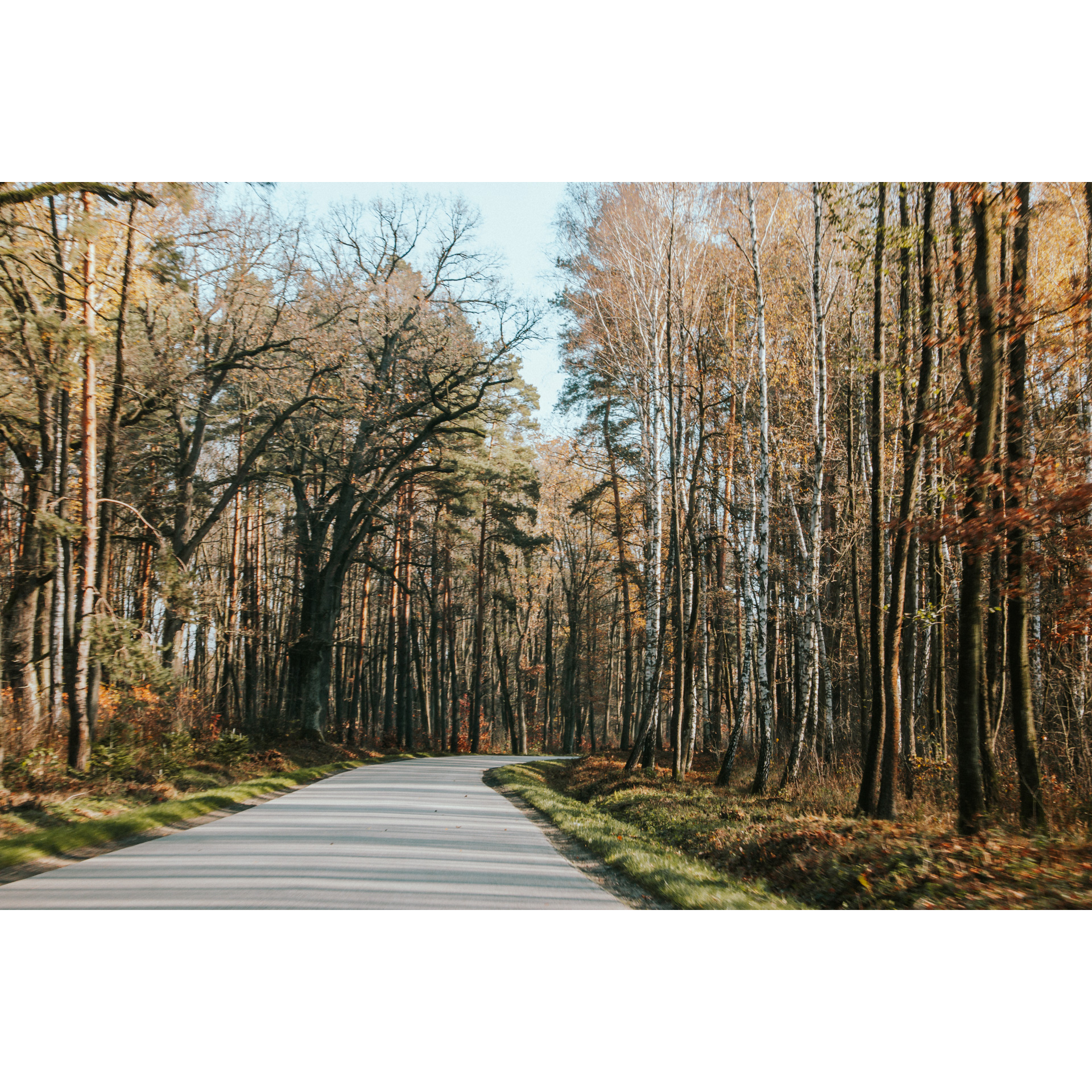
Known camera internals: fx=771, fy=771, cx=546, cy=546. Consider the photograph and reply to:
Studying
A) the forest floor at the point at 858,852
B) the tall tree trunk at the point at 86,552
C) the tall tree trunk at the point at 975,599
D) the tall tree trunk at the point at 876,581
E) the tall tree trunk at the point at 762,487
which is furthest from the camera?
the tall tree trunk at the point at 762,487

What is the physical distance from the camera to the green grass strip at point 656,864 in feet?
21.7

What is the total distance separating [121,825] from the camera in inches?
351

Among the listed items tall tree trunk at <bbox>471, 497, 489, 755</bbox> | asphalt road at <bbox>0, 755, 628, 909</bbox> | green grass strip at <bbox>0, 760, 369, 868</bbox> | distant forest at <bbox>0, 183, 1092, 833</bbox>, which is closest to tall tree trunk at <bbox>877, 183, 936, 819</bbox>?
distant forest at <bbox>0, 183, 1092, 833</bbox>

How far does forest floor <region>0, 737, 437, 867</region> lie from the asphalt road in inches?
25.9

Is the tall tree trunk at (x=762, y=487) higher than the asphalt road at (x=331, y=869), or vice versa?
the tall tree trunk at (x=762, y=487)

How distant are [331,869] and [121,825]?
3.61m

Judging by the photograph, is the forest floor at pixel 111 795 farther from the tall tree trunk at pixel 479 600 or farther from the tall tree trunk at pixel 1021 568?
the tall tree trunk at pixel 479 600

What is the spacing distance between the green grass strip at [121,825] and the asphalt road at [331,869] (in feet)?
1.78

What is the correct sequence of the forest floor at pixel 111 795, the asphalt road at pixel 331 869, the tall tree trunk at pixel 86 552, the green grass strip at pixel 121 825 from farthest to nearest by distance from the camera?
the tall tree trunk at pixel 86 552, the forest floor at pixel 111 795, the green grass strip at pixel 121 825, the asphalt road at pixel 331 869

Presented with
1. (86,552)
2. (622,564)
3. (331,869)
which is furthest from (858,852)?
(622,564)

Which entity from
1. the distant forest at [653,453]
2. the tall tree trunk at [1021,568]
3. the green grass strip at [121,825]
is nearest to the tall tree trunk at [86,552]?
the distant forest at [653,453]

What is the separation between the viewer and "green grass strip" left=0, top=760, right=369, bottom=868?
7.38 m

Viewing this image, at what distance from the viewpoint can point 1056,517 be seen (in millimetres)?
7785

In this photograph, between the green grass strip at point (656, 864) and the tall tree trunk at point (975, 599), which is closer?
the green grass strip at point (656, 864)
